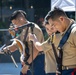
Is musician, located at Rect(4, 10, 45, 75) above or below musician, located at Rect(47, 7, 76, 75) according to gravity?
below

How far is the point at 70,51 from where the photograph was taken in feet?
13.1

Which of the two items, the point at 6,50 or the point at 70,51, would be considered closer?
the point at 70,51

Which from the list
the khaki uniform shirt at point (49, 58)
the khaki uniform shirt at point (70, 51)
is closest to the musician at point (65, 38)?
the khaki uniform shirt at point (70, 51)

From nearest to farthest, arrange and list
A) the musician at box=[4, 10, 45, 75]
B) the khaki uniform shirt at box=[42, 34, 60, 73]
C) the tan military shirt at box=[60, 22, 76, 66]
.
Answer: the tan military shirt at box=[60, 22, 76, 66], the khaki uniform shirt at box=[42, 34, 60, 73], the musician at box=[4, 10, 45, 75]

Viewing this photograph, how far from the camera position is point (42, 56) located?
533 cm

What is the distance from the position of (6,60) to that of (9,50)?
5933mm

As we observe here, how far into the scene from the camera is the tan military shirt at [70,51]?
394 cm

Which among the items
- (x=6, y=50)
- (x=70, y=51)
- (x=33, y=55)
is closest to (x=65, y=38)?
(x=70, y=51)

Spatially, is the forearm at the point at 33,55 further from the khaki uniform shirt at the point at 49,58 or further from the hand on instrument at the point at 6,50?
the khaki uniform shirt at the point at 49,58

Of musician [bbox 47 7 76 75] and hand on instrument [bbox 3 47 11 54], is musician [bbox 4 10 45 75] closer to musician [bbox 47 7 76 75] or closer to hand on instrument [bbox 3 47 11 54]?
hand on instrument [bbox 3 47 11 54]

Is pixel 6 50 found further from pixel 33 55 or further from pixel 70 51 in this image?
pixel 70 51

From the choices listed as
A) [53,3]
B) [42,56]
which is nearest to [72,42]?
[42,56]

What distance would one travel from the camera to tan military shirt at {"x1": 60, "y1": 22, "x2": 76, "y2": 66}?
3.94 m

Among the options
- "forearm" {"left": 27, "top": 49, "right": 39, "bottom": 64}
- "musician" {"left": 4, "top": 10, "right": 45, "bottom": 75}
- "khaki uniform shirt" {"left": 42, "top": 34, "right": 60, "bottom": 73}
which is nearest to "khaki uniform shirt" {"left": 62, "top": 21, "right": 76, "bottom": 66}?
"khaki uniform shirt" {"left": 42, "top": 34, "right": 60, "bottom": 73}
